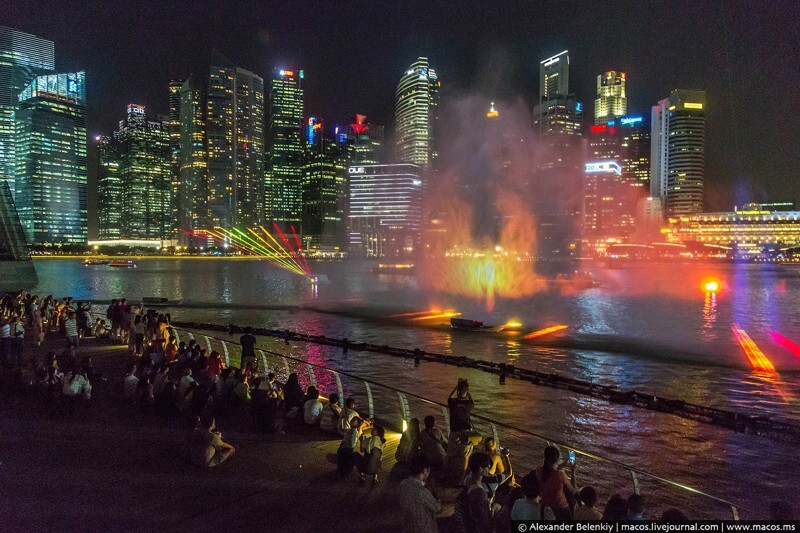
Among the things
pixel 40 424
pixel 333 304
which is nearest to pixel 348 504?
pixel 40 424

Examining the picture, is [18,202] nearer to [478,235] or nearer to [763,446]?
[478,235]

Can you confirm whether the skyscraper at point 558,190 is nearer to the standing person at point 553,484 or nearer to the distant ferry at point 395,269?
the distant ferry at point 395,269

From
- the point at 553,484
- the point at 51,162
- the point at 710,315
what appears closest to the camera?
the point at 553,484

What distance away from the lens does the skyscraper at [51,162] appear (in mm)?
175750

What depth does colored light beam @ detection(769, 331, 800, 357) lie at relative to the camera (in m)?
24.5

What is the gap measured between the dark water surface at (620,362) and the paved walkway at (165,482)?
4168mm

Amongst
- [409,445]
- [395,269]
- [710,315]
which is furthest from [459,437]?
[395,269]

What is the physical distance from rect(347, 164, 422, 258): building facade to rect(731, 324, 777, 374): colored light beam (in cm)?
14072

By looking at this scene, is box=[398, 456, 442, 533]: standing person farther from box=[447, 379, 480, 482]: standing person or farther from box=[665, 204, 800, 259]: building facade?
box=[665, 204, 800, 259]: building facade

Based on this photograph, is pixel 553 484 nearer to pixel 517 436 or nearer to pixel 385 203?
pixel 517 436

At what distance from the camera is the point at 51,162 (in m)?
181

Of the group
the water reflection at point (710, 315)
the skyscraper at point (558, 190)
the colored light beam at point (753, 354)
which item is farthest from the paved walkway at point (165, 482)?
the skyscraper at point (558, 190)

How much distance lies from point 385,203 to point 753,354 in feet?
536

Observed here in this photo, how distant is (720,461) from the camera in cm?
949
